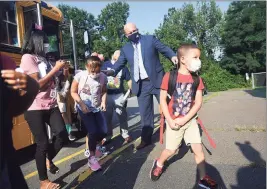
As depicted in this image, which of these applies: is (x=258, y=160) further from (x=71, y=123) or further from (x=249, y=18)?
(x=249, y=18)

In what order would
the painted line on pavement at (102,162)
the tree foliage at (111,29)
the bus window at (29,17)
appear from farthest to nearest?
the tree foliage at (111,29) < the bus window at (29,17) < the painted line on pavement at (102,162)

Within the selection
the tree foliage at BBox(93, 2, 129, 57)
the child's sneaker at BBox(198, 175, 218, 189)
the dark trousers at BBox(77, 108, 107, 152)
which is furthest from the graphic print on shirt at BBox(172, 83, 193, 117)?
the tree foliage at BBox(93, 2, 129, 57)

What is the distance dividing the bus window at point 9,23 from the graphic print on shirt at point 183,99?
2954mm

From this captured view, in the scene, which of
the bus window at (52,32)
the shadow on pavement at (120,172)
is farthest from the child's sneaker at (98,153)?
the bus window at (52,32)

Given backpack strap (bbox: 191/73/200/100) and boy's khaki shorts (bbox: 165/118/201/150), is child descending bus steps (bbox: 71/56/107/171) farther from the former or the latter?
backpack strap (bbox: 191/73/200/100)

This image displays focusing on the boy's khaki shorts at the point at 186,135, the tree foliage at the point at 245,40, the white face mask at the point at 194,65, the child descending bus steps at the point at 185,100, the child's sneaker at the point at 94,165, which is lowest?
the child's sneaker at the point at 94,165

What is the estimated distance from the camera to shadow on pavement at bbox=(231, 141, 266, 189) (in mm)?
3432

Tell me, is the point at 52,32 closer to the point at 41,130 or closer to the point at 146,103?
the point at 146,103

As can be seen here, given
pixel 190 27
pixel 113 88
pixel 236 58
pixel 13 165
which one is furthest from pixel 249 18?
pixel 13 165

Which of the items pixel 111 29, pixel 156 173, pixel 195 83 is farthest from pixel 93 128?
pixel 111 29

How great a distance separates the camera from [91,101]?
445cm

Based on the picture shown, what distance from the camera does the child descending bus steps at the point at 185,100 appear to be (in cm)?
352

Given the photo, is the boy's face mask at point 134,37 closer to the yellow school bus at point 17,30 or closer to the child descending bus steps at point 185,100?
the yellow school bus at point 17,30

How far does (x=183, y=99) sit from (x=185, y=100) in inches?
1.0
